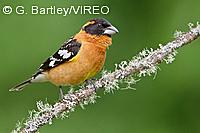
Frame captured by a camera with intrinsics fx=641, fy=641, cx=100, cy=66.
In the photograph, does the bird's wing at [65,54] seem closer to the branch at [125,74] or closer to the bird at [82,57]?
the bird at [82,57]

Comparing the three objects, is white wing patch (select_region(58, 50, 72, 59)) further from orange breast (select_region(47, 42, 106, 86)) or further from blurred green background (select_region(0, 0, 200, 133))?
blurred green background (select_region(0, 0, 200, 133))

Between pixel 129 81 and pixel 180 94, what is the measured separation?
337cm

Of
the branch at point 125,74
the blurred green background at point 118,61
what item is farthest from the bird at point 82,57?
the blurred green background at point 118,61

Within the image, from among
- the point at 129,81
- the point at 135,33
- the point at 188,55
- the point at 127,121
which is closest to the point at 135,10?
the point at 135,33

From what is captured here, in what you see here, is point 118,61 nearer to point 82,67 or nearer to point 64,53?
point 64,53

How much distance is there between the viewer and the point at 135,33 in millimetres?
6445

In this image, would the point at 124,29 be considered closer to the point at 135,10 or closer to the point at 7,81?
the point at 135,10

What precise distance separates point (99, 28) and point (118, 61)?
8.25 feet

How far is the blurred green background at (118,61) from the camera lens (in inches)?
240

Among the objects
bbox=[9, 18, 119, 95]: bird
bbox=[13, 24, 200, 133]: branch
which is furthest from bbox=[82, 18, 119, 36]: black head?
bbox=[13, 24, 200, 133]: branch

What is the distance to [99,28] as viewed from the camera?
3732 mm

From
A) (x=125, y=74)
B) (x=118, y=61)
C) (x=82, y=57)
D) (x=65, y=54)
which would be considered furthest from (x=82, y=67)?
(x=118, y=61)

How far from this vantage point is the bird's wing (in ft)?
12.9

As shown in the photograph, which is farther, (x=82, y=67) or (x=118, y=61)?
(x=118, y=61)
